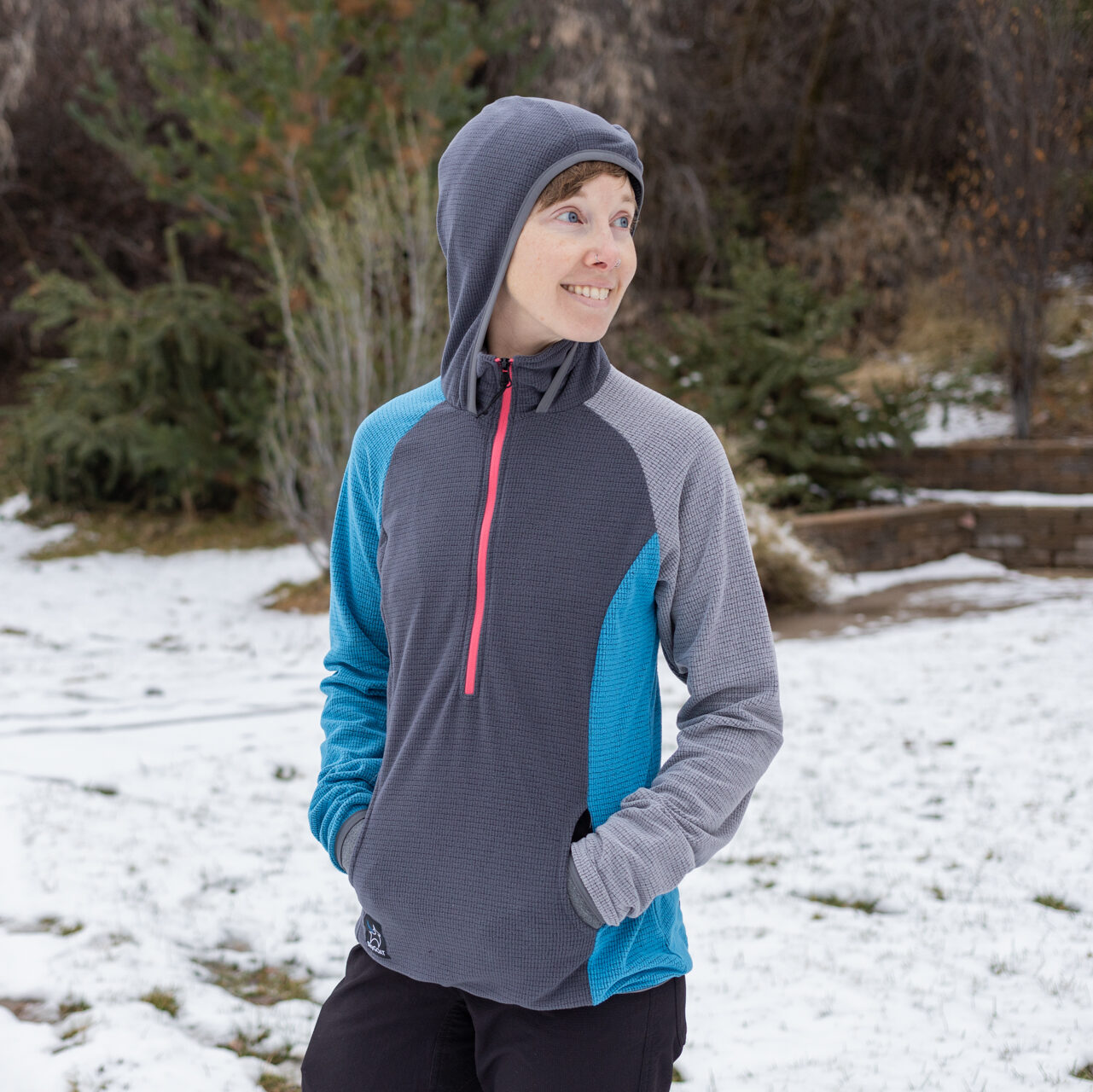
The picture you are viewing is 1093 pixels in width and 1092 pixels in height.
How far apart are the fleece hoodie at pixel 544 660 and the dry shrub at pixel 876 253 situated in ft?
40.5

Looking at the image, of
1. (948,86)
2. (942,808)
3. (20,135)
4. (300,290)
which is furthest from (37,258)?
(942,808)

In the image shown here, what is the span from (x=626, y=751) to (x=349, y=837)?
1.11ft

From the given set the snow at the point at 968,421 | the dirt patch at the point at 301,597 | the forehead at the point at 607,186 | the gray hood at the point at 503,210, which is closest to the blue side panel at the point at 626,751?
the gray hood at the point at 503,210

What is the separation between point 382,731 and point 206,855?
2654 mm

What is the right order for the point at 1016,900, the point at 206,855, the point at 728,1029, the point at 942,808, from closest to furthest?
the point at 728,1029, the point at 1016,900, the point at 206,855, the point at 942,808

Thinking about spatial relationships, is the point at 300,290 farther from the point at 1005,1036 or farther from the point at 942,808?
the point at 1005,1036

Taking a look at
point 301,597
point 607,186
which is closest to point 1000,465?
point 301,597

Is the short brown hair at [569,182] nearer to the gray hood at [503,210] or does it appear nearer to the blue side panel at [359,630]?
the gray hood at [503,210]

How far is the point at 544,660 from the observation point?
3.70ft

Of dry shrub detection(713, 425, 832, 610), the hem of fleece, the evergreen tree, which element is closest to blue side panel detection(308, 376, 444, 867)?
the hem of fleece

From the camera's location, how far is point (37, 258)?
1386 cm

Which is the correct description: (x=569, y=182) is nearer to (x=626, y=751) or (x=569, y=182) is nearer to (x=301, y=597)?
(x=626, y=751)

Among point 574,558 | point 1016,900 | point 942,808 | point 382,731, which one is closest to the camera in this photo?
point 574,558

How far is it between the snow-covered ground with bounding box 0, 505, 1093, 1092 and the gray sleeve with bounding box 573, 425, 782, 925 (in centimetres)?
152
